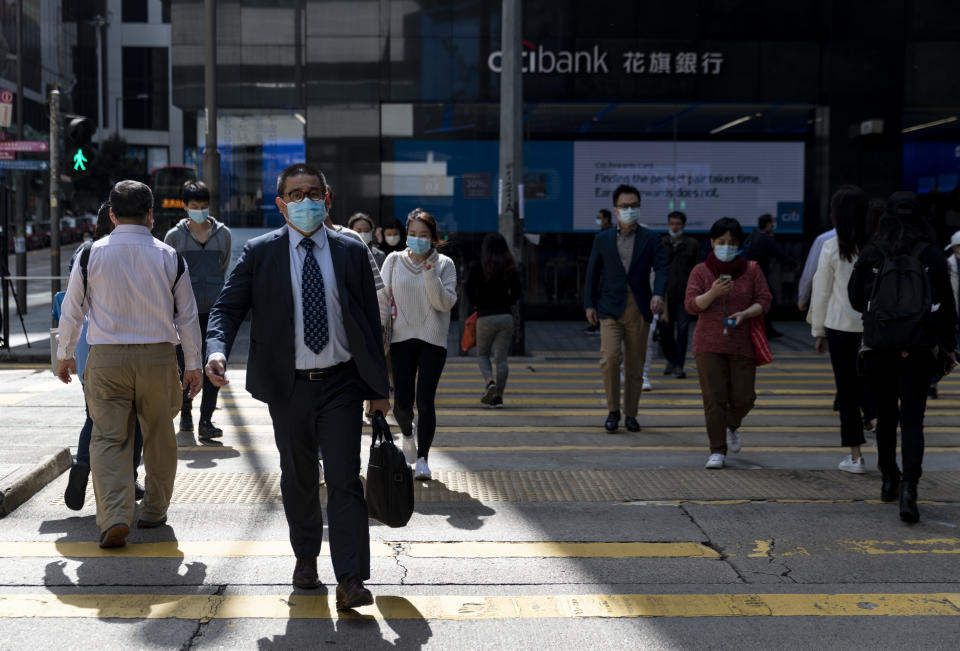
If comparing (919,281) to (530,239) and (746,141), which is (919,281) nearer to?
(530,239)

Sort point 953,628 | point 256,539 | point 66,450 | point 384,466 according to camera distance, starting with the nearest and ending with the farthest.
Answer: point 953,628 < point 384,466 < point 256,539 < point 66,450

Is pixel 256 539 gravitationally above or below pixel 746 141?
below

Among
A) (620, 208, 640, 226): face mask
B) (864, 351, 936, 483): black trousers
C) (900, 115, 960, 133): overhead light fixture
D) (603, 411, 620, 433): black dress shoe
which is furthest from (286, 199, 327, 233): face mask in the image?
(900, 115, 960, 133): overhead light fixture

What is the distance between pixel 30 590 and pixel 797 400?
7.88 m

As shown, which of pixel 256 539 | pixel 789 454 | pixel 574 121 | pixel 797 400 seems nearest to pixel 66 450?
pixel 256 539

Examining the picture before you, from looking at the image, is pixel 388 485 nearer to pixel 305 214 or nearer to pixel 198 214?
pixel 305 214

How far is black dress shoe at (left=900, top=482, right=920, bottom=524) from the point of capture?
615 centimetres

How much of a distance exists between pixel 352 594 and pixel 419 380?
2812 mm

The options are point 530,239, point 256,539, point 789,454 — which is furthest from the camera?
point 530,239

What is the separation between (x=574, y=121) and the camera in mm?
19391

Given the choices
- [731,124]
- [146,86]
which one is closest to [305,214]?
[731,124]

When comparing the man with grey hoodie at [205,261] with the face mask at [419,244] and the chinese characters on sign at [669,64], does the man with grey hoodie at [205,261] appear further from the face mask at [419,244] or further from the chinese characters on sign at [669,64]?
the chinese characters on sign at [669,64]

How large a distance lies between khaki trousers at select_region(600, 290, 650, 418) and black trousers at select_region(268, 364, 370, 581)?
4445 mm

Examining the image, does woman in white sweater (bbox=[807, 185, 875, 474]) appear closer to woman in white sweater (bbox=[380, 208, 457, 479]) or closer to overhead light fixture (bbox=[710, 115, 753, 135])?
woman in white sweater (bbox=[380, 208, 457, 479])
